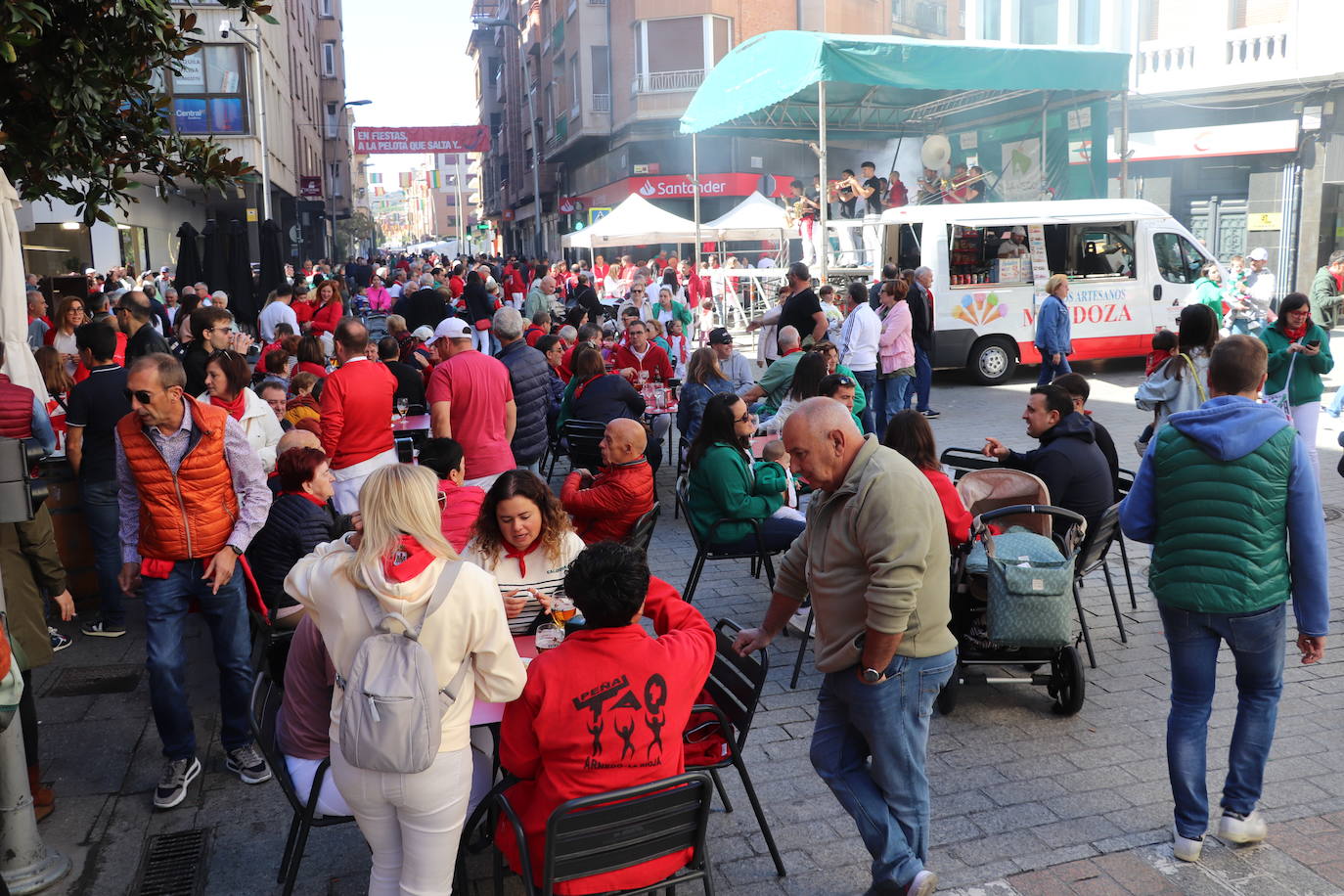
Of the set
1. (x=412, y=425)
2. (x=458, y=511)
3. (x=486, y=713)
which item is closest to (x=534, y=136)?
(x=412, y=425)

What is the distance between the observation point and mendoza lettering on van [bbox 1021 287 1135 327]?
15961 mm

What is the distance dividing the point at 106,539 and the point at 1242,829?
6021 millimetres

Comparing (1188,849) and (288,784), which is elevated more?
(288,784)

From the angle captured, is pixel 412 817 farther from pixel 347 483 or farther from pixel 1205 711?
pixel 347 483

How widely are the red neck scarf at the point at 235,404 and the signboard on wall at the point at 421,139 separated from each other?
1429 inches

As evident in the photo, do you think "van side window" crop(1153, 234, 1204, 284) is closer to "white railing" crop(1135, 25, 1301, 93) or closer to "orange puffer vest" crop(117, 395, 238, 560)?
"white railing" crop(1135, 25, 1301, 93)

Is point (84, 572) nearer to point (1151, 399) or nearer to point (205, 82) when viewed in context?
point (1151, 399)

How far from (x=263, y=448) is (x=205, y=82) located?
80.4ft

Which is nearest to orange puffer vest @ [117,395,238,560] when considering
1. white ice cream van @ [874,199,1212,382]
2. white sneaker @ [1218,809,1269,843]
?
white sneaker @ [1218,809,1269,843]

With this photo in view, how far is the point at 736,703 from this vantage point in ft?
12.9

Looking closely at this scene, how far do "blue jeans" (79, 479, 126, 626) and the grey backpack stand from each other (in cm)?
432

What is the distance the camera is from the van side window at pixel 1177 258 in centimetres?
1625

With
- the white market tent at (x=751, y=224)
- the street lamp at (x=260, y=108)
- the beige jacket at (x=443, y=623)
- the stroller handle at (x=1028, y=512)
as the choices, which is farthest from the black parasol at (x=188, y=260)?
the beige jacket at (x=443, y=623)

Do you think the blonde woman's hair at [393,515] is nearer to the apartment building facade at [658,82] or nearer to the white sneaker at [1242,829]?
the white sneaker at [1242,829]
